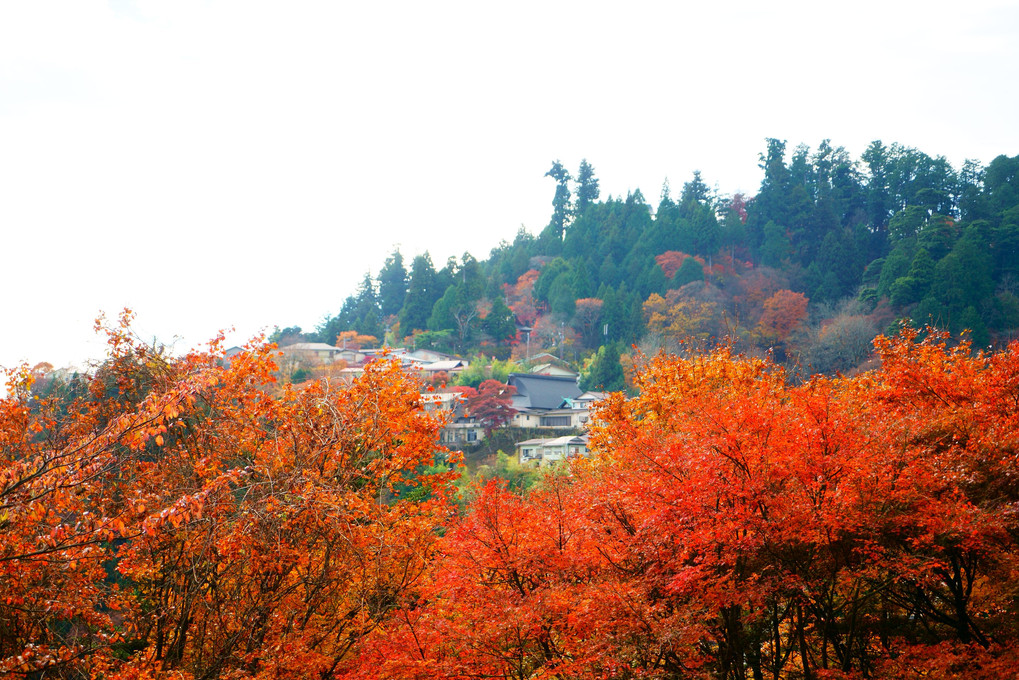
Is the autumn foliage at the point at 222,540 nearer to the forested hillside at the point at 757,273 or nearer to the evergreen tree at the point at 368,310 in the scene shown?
the forested hillside at the point at 757,273

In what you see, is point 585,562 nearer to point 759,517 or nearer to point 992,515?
point 759,517

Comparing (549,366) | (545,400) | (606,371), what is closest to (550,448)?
(545,400)

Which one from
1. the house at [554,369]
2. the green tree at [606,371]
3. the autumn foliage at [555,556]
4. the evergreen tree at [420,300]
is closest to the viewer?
the autumn foliage at [555,556]

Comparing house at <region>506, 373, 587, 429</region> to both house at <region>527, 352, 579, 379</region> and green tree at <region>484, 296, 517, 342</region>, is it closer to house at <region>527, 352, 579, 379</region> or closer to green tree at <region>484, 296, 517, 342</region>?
house at <region>527, 352, 579, 379</region>

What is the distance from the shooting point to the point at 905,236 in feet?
161

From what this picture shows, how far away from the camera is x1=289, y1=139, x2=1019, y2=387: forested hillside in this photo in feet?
140

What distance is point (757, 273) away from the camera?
Result: 57844 mm

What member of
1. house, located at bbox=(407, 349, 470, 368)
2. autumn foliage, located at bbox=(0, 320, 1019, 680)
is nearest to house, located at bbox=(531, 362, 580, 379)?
house, located at bbox=(407, 349, 470, 368)

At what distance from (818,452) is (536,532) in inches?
144

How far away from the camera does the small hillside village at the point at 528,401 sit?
38688 mm

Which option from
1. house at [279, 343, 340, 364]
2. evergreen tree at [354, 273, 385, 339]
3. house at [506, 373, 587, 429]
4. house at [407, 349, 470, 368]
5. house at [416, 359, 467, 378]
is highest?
evergreen tree at [354, 273, 385, 339]

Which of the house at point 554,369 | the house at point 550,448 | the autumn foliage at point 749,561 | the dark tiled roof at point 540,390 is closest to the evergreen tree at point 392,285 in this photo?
the house at point 554,369

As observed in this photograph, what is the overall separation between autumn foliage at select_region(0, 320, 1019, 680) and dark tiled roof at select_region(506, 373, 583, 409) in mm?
34689

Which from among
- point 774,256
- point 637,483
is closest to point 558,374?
point 774,256
